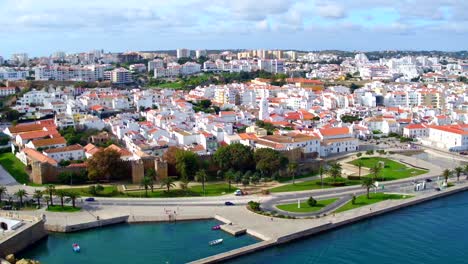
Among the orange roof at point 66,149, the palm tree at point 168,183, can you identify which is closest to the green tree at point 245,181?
the palm tree at point 168,183

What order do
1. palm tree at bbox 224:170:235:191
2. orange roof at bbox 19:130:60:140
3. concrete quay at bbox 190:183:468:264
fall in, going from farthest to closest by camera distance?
orange roof at bbox 19:130:60:140, palm tree at bbox 224:170:235:191, concrete quay at bbox 190:183:468:264

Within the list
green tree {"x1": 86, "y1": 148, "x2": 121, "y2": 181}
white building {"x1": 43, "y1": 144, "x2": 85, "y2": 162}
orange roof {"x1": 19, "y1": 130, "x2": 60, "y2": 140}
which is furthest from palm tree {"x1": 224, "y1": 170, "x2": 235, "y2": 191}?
orange roof {"x1": 19, "y1": 130, "x2": 60, "y2": 140}

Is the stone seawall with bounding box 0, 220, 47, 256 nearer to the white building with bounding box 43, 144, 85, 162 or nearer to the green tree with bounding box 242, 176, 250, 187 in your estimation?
the white building with bounding box 43, 144, 85, 162

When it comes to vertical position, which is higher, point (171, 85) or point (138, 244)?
point (171, 85)

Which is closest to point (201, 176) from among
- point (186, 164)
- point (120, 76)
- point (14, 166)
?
point (186, 164)

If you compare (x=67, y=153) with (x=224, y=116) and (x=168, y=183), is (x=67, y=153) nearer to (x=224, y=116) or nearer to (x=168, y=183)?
(x=168, y=183)

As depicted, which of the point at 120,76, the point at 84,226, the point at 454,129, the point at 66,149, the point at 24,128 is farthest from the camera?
the point at 120,76

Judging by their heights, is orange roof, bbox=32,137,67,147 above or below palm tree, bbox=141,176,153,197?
above
